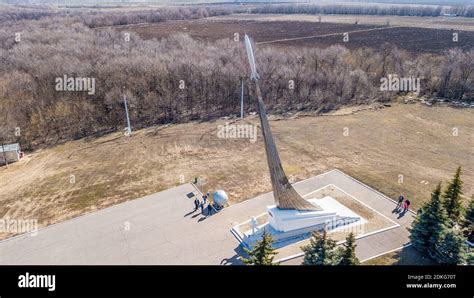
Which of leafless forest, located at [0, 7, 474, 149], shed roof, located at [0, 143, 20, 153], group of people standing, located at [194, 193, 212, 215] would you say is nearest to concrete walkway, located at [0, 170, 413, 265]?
group of people standing, located at [194, 193, 212, 215]

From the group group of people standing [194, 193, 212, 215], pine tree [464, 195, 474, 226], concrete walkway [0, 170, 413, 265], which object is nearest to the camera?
concrete walkway [0, 170, 413, 265]

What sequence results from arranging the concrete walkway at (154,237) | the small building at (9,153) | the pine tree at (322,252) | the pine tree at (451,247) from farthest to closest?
1. the small building at (9,153)
2. the concrete walkway at (154,237)
3. the pine tree at (451,247)
4. the pine tree at (322,252)

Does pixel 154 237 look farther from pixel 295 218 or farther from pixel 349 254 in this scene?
pixel 349 254

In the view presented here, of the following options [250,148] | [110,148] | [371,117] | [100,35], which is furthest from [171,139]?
[100,35]

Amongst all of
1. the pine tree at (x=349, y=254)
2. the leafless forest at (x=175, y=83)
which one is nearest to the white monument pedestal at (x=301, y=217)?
the pine tree at (x=349, y=254)

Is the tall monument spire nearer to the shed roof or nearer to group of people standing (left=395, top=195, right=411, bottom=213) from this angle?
group of people standing (left=395, top=195, right=411, bottom=213)

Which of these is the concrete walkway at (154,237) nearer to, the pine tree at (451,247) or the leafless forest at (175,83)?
the pine tree at (451,247)
